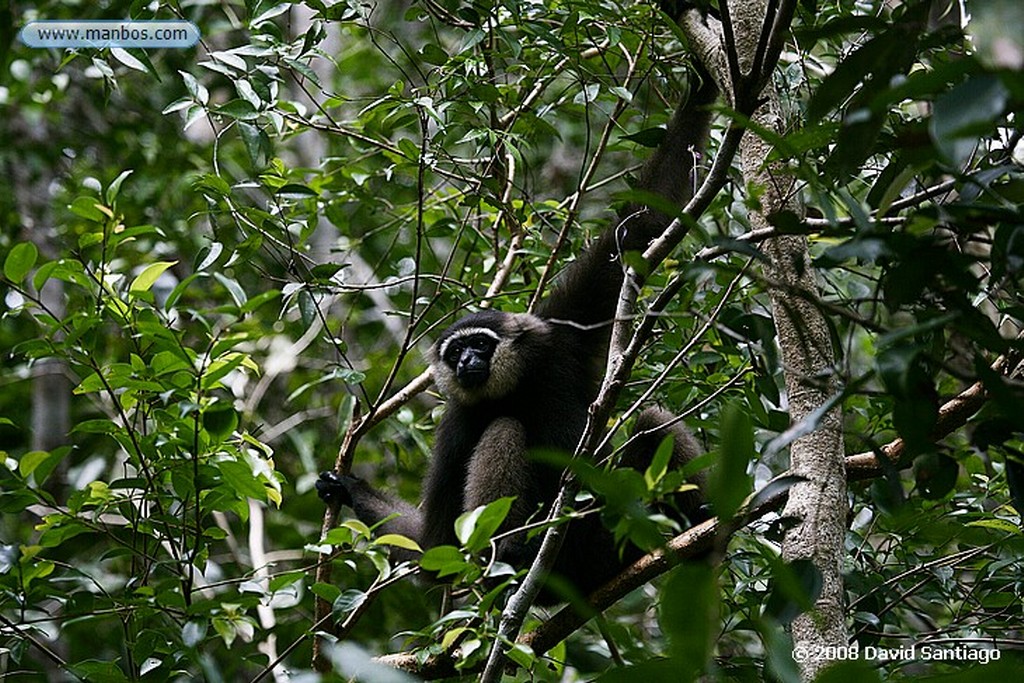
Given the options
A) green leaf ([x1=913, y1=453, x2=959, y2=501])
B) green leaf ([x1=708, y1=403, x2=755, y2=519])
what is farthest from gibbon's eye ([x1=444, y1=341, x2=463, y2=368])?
green leaf ([x1=708, y1=403, x2=755, y2=519])

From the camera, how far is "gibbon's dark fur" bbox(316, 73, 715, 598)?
16.0 feet

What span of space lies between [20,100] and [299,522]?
4440mm

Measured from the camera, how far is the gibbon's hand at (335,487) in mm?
5434

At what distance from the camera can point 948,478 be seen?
2.75m

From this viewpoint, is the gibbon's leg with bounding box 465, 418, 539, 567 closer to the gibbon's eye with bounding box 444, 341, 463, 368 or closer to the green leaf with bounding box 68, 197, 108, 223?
the gibbon's eye with bounding box 444, 341, 463, 368

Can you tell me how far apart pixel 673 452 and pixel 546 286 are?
1.08 meters

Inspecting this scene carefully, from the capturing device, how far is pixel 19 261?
12.8ft

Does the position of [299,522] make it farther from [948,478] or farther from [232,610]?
[948,478]

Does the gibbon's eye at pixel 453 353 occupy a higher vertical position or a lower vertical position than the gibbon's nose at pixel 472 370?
higher

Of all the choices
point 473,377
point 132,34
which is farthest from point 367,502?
point 132,34

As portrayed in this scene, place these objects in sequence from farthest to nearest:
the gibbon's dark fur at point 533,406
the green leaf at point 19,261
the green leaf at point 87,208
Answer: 1. the gibbon's dark fur at point 533,406
2. the green leaf at point 87,208
3. the green leaf at point 19,261

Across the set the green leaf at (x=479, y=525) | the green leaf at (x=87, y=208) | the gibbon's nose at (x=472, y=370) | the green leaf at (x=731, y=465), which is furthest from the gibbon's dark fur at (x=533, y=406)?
the green leaf at (x=731, y=465)

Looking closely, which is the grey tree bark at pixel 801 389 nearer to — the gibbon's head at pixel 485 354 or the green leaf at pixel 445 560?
the green leaf at pixel 445 560

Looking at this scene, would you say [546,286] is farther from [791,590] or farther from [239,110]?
[791,590]
